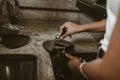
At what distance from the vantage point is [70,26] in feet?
4.33

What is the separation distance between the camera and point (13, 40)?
131 cm

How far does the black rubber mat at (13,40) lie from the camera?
122 centimetres

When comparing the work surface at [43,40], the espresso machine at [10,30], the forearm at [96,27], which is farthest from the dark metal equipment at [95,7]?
the espresso machine at [10,30]

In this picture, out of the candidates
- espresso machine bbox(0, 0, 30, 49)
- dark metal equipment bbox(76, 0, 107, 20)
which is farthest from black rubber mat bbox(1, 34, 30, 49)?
dark metal equipment bbox(76, 0, 107, 20)

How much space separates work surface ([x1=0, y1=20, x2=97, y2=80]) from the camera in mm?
1007

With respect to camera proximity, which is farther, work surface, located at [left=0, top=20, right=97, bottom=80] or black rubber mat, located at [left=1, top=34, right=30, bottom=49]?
black rubber mat, located at [left=1, top=34, right=30, bottom=49]

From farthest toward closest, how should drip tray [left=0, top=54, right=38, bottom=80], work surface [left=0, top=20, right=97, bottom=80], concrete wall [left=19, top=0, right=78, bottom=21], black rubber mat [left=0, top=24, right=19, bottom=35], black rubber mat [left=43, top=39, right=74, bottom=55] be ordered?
concrete wall [left=19, top=0, right=78, bottom=21] < black rubber mat [left=0, top=24, right=19, bottom=35] < black rubber mat [left=43, top=39, right=74, bottom=55] < work surface [left=0, top=20, right=97, bottom=80] < drip tray [left=0, top=54, right=38, bottom=80]

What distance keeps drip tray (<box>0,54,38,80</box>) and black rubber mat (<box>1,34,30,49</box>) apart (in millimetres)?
218

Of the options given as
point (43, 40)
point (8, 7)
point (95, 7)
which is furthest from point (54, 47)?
point (8, 7)

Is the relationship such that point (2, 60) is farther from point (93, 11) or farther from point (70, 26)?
point (93, 11)

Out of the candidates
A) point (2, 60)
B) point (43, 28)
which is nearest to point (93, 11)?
point (43, 28)

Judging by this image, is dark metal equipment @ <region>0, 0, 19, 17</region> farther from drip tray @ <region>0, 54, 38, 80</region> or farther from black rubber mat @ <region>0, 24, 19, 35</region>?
drip tray @ <region>0, 54, 38, 80</region>

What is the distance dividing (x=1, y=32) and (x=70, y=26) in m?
0.55

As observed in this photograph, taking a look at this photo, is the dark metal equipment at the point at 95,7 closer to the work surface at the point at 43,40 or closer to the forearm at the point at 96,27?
the forearm at the point at 96,27
